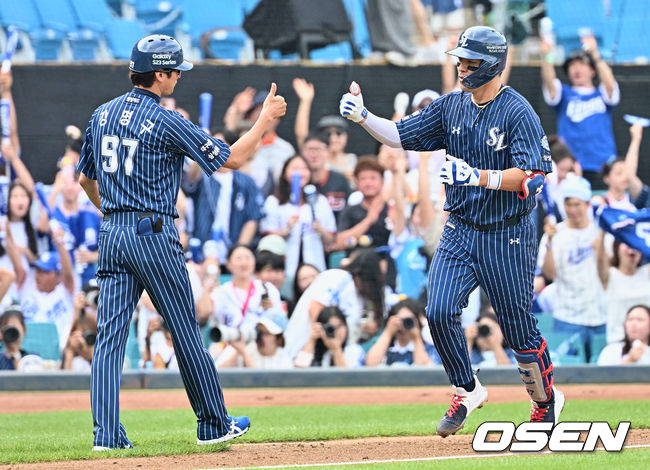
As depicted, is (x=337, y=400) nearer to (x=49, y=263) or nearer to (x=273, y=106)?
(x=49, y=263)

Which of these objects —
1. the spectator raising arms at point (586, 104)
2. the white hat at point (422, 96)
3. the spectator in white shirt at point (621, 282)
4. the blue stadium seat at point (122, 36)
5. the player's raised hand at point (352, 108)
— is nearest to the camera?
the player's raised hand at point (352, 108)

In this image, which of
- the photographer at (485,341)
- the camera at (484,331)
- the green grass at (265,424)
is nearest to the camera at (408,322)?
the photographer at (485,341)

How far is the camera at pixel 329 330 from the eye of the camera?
437 inches

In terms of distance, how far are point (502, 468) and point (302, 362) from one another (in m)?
6.42

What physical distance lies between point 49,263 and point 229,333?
2.16 m

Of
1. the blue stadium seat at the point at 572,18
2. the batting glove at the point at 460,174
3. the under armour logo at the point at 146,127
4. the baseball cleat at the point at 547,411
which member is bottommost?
the baseball cleat at the point at 547,411

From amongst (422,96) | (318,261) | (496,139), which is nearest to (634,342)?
(318,261)

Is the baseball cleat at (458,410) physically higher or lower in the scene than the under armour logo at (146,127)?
lower

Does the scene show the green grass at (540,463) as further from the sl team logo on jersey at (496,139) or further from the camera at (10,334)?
the camera at (10,334)

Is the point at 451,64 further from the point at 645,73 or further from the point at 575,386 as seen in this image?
the point at 575,386

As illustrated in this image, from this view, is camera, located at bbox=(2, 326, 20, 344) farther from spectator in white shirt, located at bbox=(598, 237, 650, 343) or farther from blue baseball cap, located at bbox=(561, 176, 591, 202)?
spectator in white shirt, located at bbox=(598, 237, 650, 343)

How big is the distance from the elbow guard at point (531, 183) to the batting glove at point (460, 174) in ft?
0.89

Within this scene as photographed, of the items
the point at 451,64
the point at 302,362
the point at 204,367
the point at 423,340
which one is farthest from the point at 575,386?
the point at 204,367

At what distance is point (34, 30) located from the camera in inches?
504
